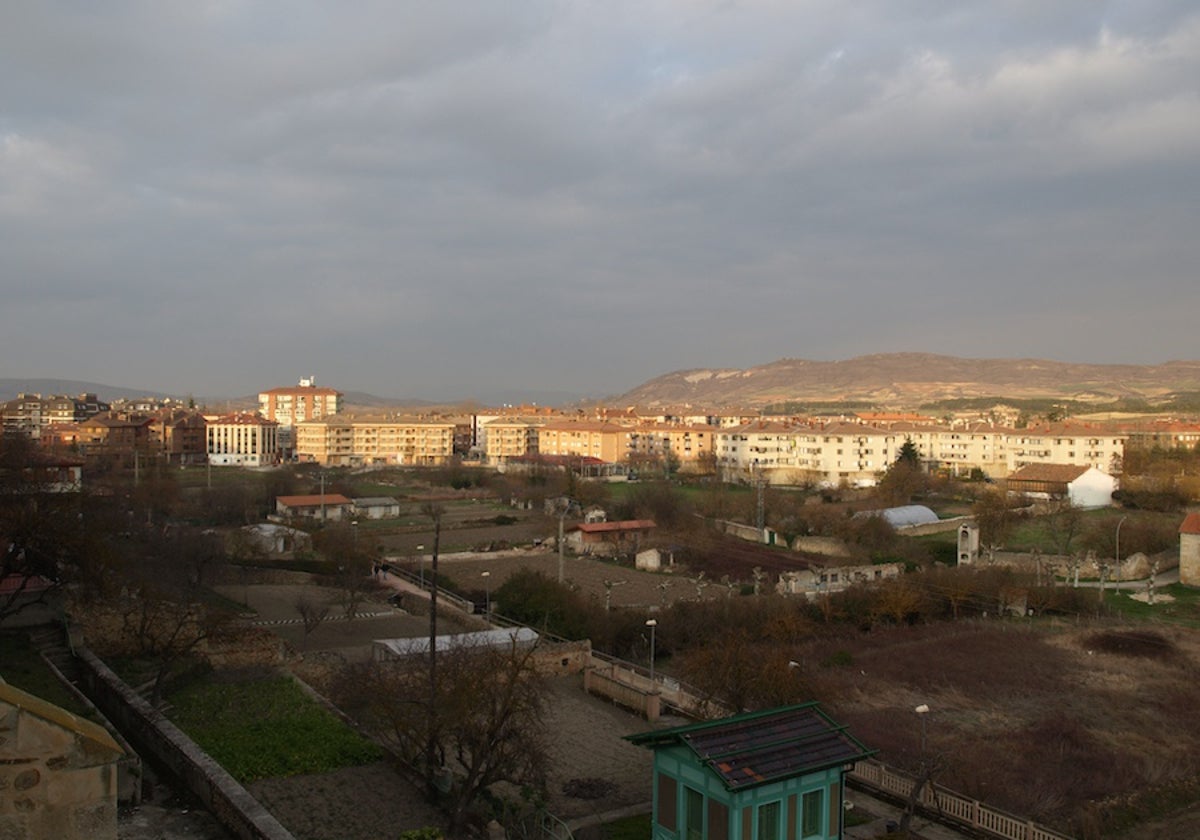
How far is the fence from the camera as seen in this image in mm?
11398

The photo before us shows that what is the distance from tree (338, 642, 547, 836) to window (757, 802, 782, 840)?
283 cm

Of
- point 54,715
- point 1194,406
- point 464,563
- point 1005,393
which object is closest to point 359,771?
point 54,715

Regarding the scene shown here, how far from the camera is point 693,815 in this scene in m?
9.59

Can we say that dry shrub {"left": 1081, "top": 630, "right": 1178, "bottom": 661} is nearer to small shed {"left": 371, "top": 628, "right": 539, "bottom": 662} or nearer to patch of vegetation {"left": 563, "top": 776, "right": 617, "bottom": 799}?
small shed {"left": 371, "top": 628, "right": 539, "bottom": 662}

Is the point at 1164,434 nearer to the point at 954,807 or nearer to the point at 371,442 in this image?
the point at 371,442

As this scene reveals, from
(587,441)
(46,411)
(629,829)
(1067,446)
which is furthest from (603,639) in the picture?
(46,411)

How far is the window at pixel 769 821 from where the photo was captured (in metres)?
9.19

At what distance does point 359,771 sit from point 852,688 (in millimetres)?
10040

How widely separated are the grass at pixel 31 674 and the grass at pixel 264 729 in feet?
6.01

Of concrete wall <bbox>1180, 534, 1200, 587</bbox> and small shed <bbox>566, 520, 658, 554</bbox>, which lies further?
small shed <bbox>566, 520, 658, 554</bbox>

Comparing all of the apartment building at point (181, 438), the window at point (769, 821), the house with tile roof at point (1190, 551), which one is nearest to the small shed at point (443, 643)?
the window at point (769, 821)

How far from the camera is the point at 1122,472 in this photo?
184ft

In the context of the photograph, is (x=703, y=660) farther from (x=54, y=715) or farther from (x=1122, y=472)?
(x=1122, y=472)

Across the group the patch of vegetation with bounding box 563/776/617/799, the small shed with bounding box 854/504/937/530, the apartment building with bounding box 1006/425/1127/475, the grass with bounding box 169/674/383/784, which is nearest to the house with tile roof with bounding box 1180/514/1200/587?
the small shed with bounding box 854/504/937/530
